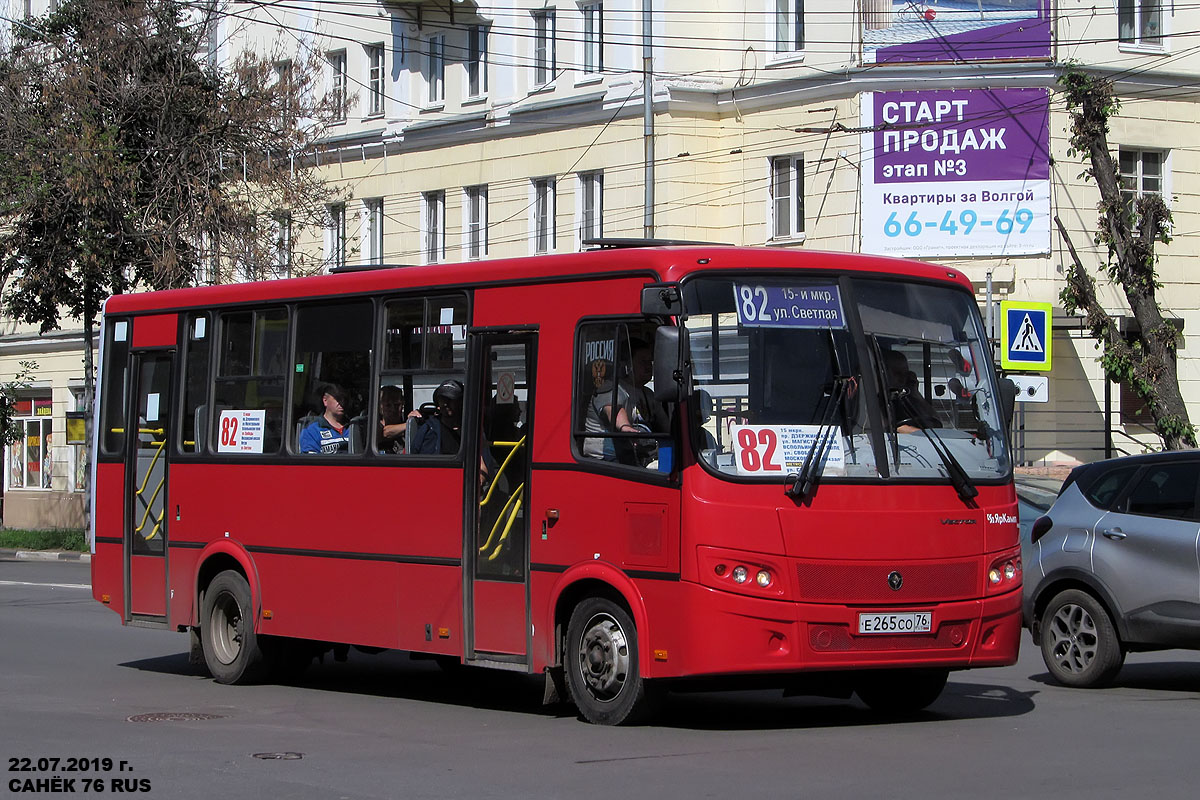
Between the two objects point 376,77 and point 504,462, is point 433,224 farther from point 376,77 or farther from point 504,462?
point 504,462

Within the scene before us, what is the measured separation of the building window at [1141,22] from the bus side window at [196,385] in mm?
22752

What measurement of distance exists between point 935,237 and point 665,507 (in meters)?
22.6

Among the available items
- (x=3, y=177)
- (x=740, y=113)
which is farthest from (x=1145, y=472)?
(x=3, y=177)

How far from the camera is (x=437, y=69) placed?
4072 centimetres

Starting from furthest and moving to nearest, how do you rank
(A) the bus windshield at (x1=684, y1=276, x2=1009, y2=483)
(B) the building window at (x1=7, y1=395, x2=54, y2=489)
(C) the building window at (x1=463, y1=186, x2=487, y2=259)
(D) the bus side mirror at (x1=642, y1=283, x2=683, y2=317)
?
1. (B) the building window at (x1=7, y1=395, x2=54, y2=489)
2. (C) the building window at (x1=463, y1=186, x2=487, y2=259)
3. (D) the bus side mirror at (x1=642, y1=283, x2=683, y2=317)
4. (A) the bus windshield at (x1=684, y1=276, x2=1009, y2=483)

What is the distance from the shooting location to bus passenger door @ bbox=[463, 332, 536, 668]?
11422 millimetres

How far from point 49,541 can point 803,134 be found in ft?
58.4

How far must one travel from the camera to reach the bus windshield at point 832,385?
33.8 ft

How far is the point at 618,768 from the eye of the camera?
9.18 m

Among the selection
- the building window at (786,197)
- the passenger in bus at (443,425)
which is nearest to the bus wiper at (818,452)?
the passenger in bus at (443,425)

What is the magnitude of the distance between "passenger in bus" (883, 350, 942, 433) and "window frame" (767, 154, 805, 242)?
23.3 m

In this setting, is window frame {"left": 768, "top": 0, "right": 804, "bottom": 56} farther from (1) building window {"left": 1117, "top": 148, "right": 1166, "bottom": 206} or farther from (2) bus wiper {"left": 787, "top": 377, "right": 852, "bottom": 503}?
(2) bus wiper {"left": 787, "top": 377, "right": 852, "bottom": 503}

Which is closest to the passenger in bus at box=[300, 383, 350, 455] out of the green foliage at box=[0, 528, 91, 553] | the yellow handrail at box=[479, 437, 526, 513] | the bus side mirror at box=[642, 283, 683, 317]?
the yellow handrail at box=[479, 437, 526, 513]

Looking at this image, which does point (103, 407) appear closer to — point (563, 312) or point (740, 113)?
point (563, 312)
